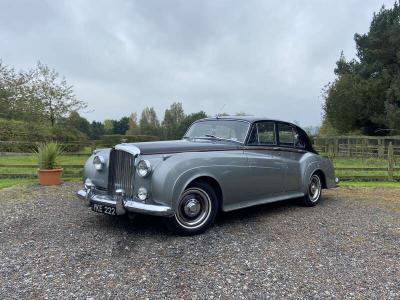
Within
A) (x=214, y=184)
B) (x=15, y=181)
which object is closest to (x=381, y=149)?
(x=214, y=184)

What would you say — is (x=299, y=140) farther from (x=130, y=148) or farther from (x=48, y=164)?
(x=48, y=164)

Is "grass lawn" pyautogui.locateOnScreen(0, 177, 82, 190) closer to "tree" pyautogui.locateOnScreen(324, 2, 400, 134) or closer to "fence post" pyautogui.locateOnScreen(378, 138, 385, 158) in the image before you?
"fence post" pyautogui.locateOnScreen(378, 138, 385, 158)

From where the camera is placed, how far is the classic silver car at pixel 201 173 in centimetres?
485

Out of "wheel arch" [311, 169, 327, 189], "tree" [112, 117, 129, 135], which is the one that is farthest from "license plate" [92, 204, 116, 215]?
"tree" [112, 117, 129, 135]

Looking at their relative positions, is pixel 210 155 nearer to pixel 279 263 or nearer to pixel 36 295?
pixel 279 263

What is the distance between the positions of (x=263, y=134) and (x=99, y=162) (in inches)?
111

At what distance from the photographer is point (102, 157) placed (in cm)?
564

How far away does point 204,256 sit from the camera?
430cm

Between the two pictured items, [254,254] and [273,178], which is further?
[273,178]

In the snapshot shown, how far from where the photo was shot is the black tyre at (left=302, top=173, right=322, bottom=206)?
24.1 ft

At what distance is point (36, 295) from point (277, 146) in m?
4.67

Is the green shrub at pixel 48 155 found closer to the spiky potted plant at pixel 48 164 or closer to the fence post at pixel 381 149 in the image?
the spiky potted plant at pixel 48 164

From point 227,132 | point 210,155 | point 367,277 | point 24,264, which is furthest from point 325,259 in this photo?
point 24,264

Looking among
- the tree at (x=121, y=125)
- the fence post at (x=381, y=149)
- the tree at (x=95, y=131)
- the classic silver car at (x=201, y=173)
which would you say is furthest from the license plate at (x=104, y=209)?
the tree at (x=121, y=125)
